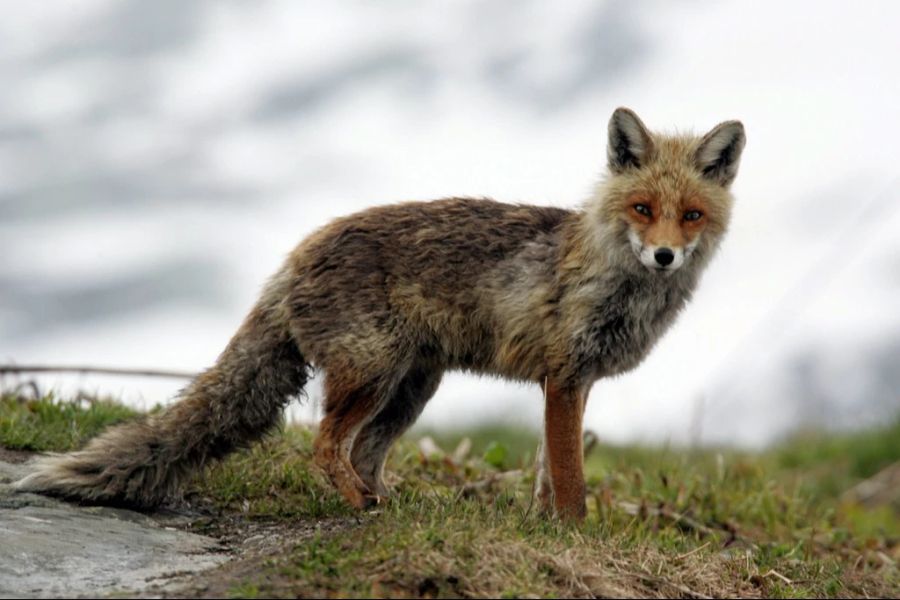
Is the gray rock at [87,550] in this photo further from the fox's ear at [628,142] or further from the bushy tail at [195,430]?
the fox's ear at [628,142]

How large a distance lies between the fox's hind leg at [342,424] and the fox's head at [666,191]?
5.18ft

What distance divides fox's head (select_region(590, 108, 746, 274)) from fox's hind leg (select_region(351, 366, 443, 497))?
4.76ft

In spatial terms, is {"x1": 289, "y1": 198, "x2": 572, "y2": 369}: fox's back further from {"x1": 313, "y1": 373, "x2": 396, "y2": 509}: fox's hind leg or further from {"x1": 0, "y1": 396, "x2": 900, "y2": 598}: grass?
{"x1": 0, "y1": 396, "x2": 900, "y2": 598}: grass

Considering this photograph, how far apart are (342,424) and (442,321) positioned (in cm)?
84

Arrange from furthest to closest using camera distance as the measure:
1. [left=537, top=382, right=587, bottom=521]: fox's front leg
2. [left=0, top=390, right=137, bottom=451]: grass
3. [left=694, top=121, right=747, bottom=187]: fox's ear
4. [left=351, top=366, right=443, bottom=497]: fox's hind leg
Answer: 1. [left=0, top=390, right=137, bottom=451]: grass
2. [left=351, top=366, right=443, bottom=497]: fox's hind leg
3. [left=694, top=121, right=747, bottom=187]: fox's ear
4. [left=537, top=382, right=587, bottom=521]: fox's front leg

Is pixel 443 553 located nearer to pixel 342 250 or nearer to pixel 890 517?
pixel 342 250

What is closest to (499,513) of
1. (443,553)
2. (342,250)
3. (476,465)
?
(443,553)

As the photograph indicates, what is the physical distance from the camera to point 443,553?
15.6ft

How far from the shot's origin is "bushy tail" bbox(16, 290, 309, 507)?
6.18 meters

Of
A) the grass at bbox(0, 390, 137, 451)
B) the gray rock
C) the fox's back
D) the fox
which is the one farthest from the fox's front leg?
the grass at bbox(0, 390, 137, 451)

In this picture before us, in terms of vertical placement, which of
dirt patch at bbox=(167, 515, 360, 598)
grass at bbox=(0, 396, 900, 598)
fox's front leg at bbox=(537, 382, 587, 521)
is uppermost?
fox's front leg at bbox=(537, 382, 587, 521)

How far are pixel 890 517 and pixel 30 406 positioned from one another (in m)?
7.77

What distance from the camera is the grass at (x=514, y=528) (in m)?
4.64

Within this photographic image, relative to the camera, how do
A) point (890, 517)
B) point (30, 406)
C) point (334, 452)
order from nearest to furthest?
point (334, 452)
point (30, 406)
point (890, 517)
